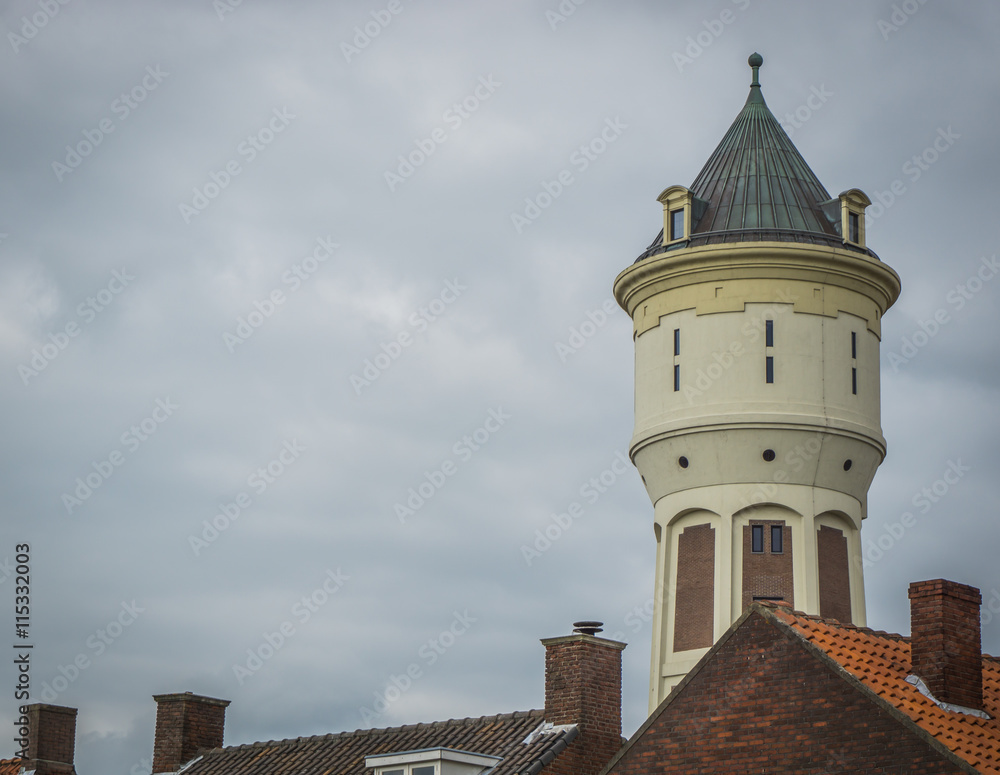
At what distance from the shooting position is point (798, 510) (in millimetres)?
46812

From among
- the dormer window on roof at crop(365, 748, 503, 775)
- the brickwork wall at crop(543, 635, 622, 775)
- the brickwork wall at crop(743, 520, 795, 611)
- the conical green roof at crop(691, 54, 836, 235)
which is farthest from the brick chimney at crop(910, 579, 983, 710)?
the conical green roof at crop(691, 54, 836, 235)

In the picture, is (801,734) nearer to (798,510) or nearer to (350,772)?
(350,772)

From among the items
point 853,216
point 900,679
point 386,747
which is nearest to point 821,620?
point 900,679

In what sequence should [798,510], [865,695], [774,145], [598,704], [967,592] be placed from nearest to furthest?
[865,695]
[967,592]
[598,704]
[798,510]
[774,145]

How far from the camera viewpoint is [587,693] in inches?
1380

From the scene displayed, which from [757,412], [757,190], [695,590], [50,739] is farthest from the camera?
[757,190]

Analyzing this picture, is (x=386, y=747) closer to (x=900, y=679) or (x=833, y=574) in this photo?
(x=900, y=679)

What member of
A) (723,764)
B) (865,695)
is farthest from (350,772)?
Result: (865,695)

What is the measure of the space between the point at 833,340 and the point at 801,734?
21612 millimetres

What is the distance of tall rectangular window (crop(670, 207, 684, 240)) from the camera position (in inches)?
1952

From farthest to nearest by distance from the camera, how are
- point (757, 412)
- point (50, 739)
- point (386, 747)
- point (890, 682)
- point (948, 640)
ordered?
point (757, 412) → point (50, 739) → point (386, 747) → point (948, 640) → point (890, 682)

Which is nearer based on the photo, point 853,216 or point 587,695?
point 587,695

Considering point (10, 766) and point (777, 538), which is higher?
point (777, 538)

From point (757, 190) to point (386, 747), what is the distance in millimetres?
20176
